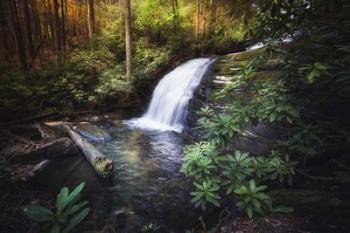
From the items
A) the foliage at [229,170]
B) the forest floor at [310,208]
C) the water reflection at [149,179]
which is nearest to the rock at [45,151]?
the water reflection at [149,179]

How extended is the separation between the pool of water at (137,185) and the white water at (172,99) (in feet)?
5.60

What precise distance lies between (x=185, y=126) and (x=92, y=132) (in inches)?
131

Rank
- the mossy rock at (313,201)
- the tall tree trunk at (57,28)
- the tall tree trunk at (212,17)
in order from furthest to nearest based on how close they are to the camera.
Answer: the tall tree trunk at (212,17) → the tall tree trunk at (57,28) → the mossy rock at (313,201)

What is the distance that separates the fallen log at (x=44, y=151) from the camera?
630 cm

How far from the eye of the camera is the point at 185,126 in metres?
9.91

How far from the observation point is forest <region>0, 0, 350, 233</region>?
3.03 m

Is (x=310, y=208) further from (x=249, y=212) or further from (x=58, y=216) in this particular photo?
(x=58, y=216)

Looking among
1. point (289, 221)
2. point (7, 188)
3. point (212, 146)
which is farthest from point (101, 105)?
point (289, 221)

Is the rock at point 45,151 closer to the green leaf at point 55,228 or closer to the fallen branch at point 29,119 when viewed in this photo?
the fallen branch at point 29,119

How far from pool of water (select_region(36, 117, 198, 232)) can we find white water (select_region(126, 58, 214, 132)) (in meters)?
1.71

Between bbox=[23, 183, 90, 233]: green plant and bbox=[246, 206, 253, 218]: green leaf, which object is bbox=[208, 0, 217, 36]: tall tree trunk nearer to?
bbox=[246, 206, 253, 218]: green leaf

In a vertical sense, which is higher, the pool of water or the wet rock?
the wet rock

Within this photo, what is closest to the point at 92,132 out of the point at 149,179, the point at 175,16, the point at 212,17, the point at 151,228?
the point at 149,179

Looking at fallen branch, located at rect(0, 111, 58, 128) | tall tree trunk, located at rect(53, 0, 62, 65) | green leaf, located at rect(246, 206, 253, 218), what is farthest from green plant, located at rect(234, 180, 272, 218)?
tall tree trunk, located at rect(53, 0, 62, 65)
